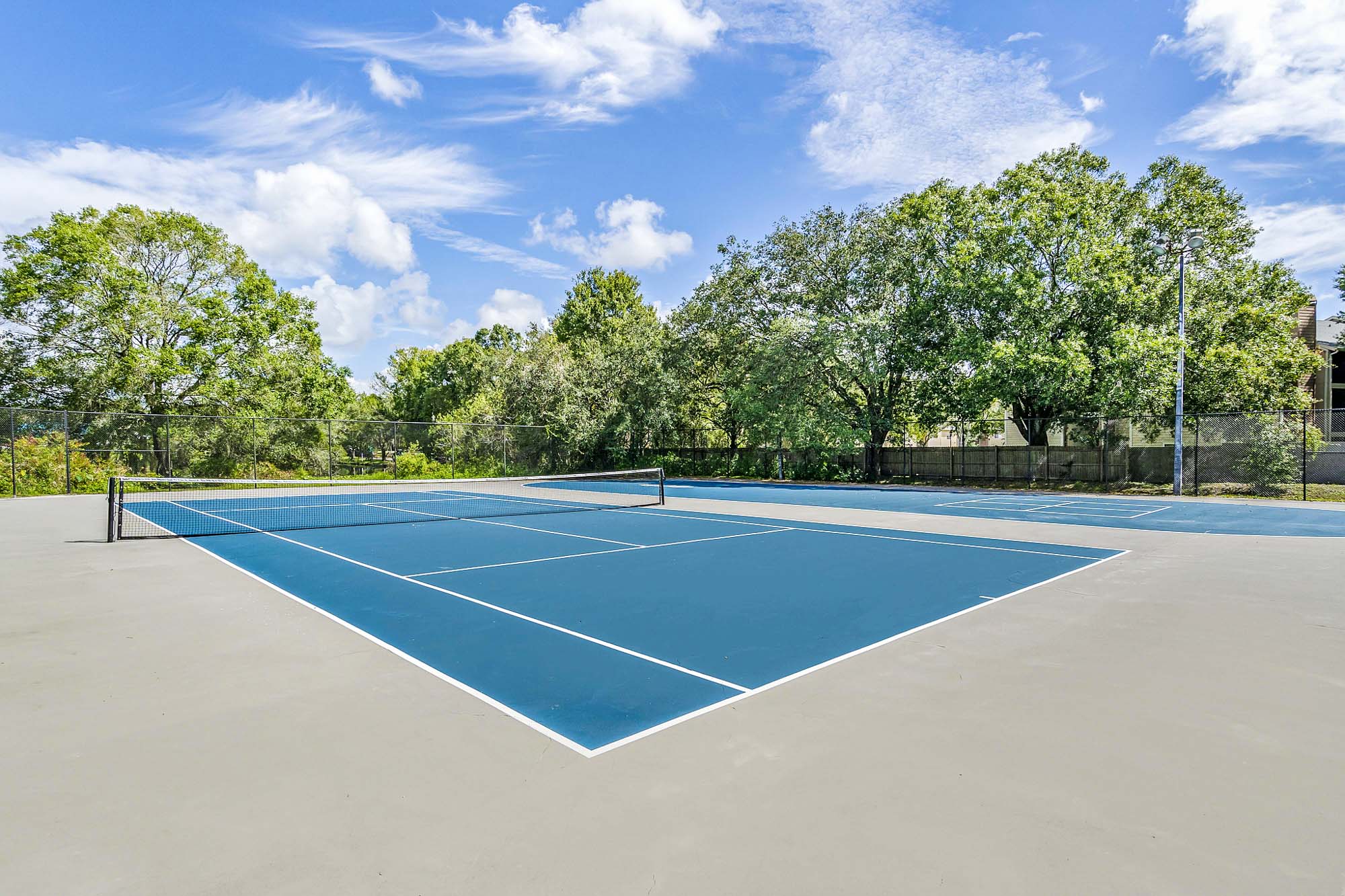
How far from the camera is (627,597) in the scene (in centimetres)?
763

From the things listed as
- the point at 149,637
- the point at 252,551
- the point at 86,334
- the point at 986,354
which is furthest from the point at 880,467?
the point at 86,334

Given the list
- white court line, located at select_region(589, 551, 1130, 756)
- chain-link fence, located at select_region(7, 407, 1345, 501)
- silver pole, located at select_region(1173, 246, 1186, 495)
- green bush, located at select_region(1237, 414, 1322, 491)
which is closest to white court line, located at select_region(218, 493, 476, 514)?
chain-link fence, located at select_region(7, 407, 1345, 501)

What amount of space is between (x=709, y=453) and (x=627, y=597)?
102 feet

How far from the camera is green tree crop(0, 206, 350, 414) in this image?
28594mm

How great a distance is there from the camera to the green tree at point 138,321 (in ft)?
93.8

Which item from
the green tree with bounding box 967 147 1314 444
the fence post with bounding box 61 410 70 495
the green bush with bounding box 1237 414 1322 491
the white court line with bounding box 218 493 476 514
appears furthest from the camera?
the fence post with bounding box 61 410 70 495

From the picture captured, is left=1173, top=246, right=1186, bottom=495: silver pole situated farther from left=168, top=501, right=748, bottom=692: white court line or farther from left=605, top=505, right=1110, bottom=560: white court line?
left=168, top=501, right=748, bottom=692: white court line

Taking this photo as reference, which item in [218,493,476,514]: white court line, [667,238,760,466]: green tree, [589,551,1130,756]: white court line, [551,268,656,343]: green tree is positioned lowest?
[218,493,476,514]: white court line

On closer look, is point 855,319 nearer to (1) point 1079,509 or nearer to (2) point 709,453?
(2) point 709,453

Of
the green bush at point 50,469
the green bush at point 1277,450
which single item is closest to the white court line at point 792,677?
the green bush at point 1277,450

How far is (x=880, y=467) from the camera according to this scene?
32.3 metres

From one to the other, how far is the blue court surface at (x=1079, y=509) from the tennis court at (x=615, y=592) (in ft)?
15.5

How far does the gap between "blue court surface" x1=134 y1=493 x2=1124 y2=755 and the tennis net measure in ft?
6.06

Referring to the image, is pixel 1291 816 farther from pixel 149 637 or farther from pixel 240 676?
pixel 149 637
